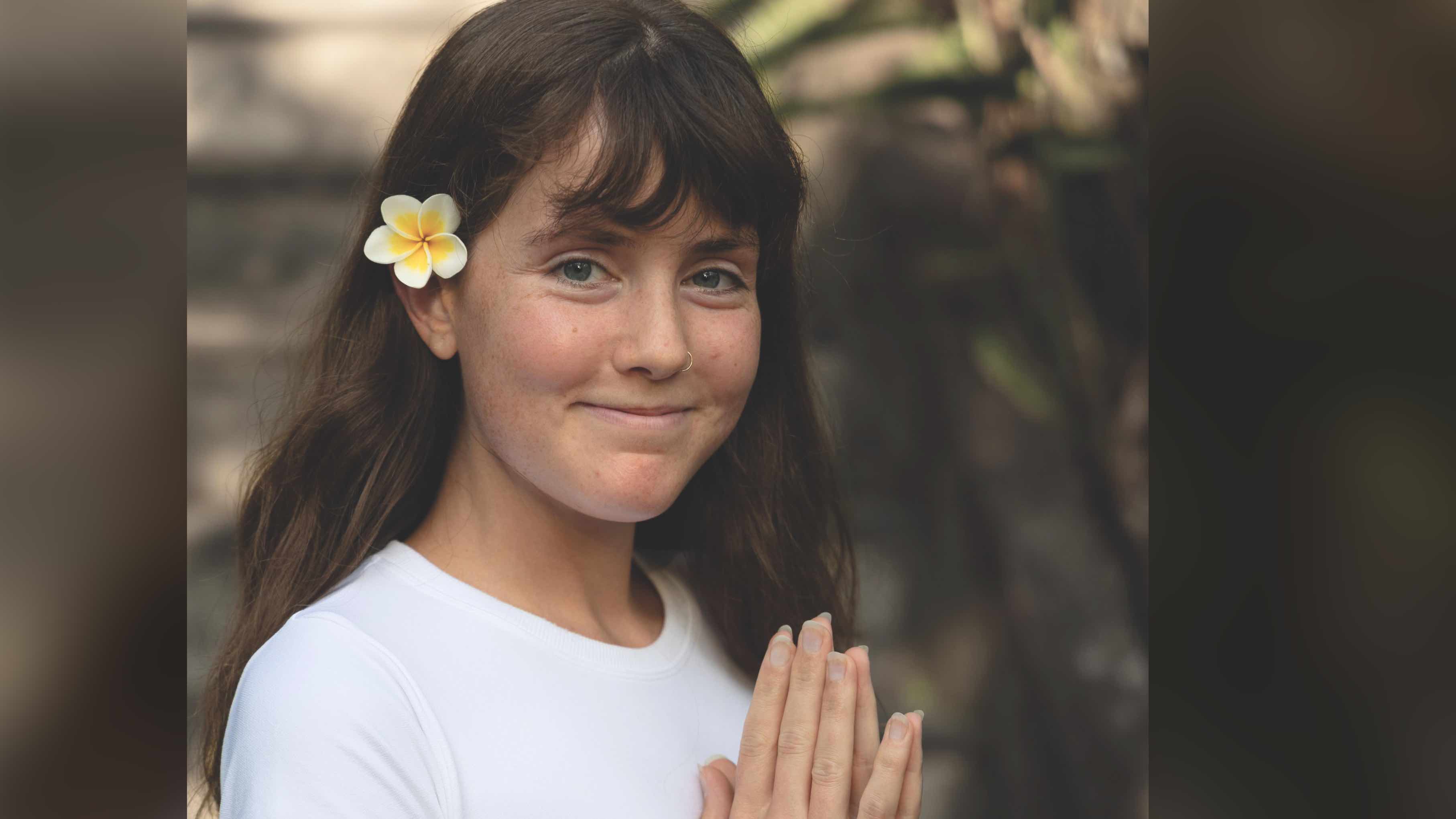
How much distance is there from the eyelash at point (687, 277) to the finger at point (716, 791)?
46cm

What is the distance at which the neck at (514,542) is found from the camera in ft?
4.18

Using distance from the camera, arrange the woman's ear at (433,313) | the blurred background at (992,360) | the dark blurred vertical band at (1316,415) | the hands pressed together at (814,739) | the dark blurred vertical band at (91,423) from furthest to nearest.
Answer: the blurred background at (992,360), the woman's ear at (433,313), the hands pressed together at (814,739), the dark blurred vertical band at (91,423), the dark blurred vertical band at (1316,415)

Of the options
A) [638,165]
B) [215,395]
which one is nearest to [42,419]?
[638,165]

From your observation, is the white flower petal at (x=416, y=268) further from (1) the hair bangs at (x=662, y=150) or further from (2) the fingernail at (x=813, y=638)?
(2) the fingernail at (x=813, y=638)

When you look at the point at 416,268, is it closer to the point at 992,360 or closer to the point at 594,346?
the point at 594,346

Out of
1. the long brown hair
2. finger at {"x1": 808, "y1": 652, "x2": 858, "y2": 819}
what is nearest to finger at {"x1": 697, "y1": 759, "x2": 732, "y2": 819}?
finger at {"x1": 808, "y1": 652, "x2": 858, "y2": 819}

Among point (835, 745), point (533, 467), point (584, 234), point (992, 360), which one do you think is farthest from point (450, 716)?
point (992, 360)

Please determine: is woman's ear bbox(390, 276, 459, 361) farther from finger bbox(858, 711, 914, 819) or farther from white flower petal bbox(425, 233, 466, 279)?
finger bbox(858, 711, 914, 819)

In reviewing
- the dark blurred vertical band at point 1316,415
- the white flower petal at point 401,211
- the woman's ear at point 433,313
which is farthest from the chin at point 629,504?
the dark blurred vertical band at point 1316,415

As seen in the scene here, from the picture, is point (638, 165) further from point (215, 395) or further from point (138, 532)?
point (215, 395)

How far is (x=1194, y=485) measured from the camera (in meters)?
1.14

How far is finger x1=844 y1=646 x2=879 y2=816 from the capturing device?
1.16 meters

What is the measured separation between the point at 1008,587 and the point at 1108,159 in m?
0.86

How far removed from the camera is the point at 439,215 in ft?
3.99
